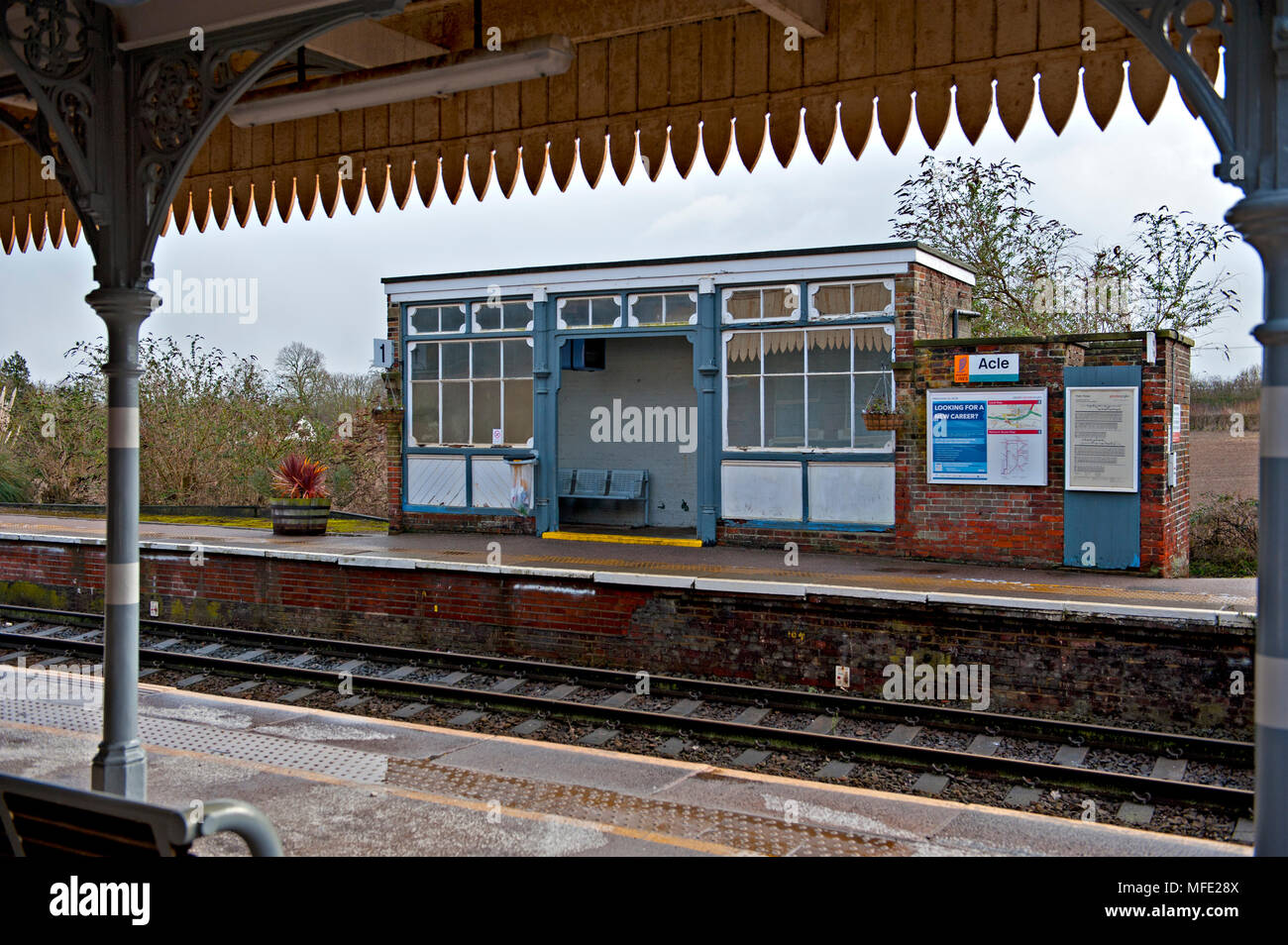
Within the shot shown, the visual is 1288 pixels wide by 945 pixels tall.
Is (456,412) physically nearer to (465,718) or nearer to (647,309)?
(647,309)

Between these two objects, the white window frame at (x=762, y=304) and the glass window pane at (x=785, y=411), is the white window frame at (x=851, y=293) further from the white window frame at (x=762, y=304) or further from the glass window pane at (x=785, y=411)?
the glass window pane at (x=785, y=411)

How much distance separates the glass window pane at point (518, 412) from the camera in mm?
16125

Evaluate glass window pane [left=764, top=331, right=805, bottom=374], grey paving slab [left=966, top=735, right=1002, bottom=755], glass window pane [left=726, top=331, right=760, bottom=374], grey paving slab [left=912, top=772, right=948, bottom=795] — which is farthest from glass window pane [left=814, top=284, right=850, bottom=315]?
grey paving slab [left=912, top=772, right=948, bottom=795]

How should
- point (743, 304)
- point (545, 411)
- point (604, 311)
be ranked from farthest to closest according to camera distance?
point (545, 411) < point (604, 311) < point (743, 304)

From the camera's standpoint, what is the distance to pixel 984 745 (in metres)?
8.07

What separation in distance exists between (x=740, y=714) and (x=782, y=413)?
6258 mm

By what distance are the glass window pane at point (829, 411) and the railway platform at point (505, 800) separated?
7840 millimetres

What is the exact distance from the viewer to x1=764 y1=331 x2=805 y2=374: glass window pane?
1419 centimetres

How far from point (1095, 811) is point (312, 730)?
5168 mm

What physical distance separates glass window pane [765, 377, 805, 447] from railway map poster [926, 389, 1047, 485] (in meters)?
1.83

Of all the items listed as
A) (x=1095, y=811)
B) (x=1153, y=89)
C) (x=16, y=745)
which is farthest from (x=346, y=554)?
(x=1153, y=89)

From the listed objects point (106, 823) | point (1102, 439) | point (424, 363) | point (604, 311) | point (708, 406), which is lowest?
point (106, 823)

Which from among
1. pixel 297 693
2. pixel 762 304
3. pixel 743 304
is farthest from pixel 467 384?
pixel 297 693

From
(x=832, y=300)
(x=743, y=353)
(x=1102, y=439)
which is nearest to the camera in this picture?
(x=1102, y=439)
